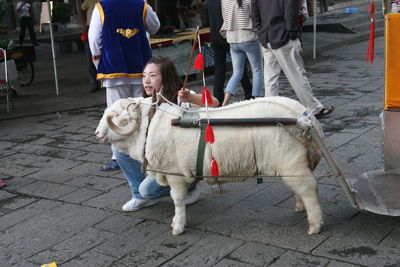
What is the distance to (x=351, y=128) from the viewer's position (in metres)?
6.72

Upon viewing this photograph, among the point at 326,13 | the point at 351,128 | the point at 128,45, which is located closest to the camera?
the point at 128,45

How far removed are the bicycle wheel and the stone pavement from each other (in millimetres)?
5071

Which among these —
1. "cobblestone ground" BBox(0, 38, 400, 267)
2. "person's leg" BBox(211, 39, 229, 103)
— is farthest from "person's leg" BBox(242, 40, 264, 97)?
"cobblestone ground" BBox(0, 38, 400, 267)

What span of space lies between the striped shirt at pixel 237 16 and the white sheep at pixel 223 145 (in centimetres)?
365

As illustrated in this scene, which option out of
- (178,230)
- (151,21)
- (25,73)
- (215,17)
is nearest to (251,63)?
(215,17)

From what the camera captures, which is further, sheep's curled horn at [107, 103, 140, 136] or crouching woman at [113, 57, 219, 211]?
crouching woman at [113, 57, 219, 211]

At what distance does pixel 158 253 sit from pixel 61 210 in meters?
1.37

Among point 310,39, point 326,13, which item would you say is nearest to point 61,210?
point 310,39

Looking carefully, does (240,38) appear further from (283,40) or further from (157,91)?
(157,91)

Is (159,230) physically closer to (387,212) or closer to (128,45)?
(387,212)

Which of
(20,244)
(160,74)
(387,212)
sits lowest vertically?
(20,244)

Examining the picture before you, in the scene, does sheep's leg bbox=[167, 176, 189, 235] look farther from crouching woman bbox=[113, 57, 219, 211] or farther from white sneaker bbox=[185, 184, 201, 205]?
white sneaker bbox=[185, 184, 201, 205]

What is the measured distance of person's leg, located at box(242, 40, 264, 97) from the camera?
7.78 m

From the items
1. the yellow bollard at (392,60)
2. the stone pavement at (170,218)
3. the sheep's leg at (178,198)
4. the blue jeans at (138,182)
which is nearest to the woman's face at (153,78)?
the blue jeans at (138,182)
